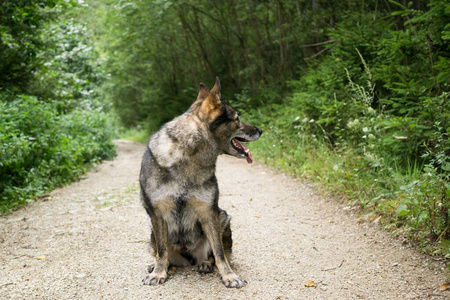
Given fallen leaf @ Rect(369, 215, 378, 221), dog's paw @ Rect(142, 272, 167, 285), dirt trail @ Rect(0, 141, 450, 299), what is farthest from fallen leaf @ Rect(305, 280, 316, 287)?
fallen leaf @ Rect(369, 215, 378, 221)

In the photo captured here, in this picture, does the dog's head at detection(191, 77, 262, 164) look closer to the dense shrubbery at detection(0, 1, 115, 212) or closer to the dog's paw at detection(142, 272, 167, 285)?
the dog's paw at detection(142, 272, 167, 285)

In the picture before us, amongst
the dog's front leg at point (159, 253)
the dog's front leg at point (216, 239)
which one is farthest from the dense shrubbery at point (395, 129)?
the dog's front leg at point (159, 253)

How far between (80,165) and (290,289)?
26.9ft

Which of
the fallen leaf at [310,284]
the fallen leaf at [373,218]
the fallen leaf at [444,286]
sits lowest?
the fallen leaf at [373,218]

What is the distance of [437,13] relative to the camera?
5.15 metres

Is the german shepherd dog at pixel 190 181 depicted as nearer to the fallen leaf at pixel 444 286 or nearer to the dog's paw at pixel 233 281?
the dog's paw at pixel 233 281

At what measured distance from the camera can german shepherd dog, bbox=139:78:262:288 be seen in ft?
12.8

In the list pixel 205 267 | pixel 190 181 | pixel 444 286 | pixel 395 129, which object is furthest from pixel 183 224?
pixel 395 129

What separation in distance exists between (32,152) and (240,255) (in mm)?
5682

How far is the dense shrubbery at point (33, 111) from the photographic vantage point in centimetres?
755

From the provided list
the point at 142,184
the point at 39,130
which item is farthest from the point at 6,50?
the point at 142,184

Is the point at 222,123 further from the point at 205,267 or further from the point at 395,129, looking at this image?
the point at 395,129

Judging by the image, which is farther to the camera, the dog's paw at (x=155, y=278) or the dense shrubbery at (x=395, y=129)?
the dense shrubbery at (x=395, y=129)

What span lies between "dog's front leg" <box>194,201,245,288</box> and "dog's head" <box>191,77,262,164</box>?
64cm
